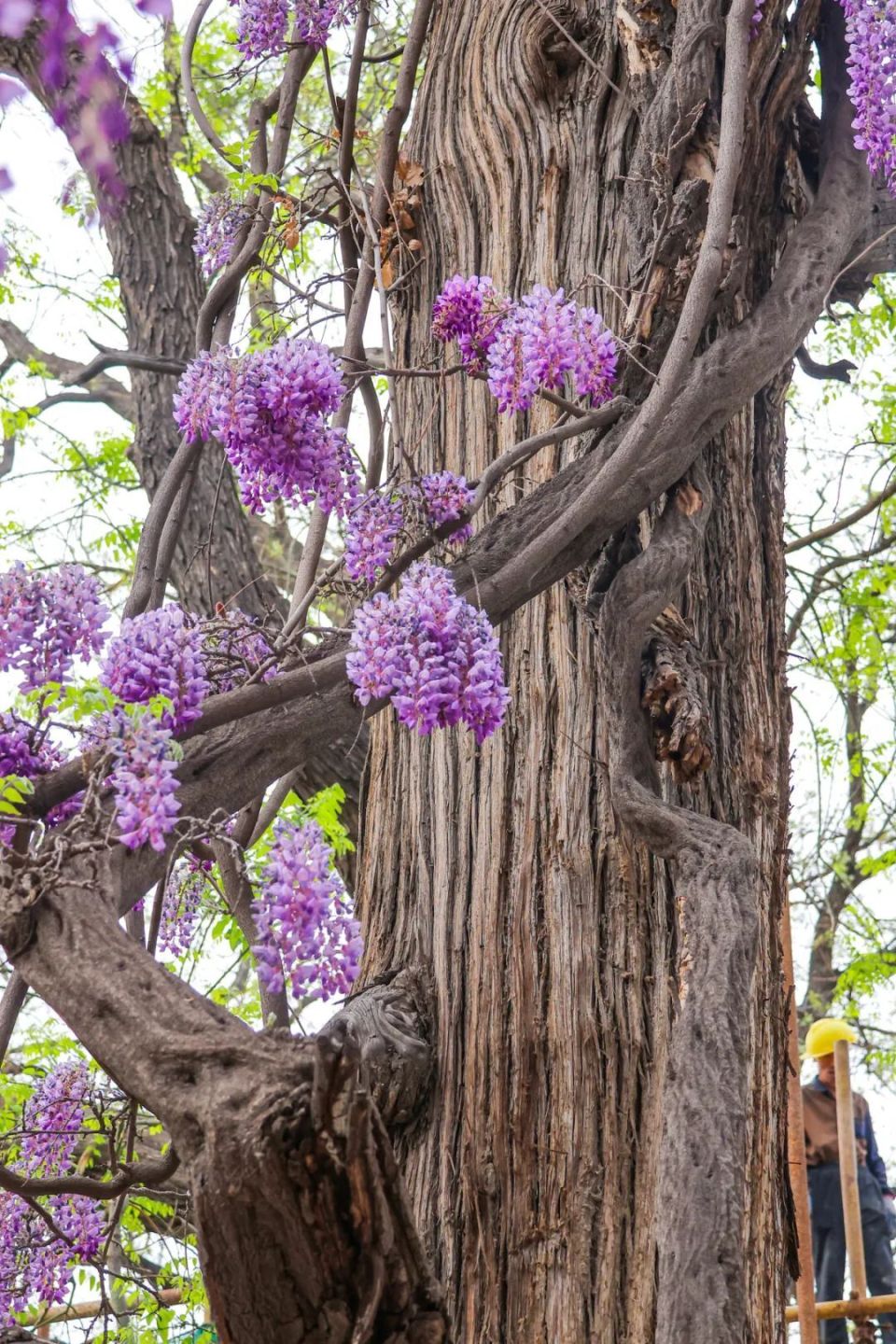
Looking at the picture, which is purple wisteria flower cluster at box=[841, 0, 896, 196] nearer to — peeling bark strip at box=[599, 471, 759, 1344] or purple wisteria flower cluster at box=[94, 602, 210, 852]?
peeling bark strip at box=[599, 471, 759, 1344]

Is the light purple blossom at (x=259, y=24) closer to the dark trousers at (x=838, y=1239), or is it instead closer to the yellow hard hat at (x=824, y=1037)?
the yellow hard hat at (x=824, y=1037)

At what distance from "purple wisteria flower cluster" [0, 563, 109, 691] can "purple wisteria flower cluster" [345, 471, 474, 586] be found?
1.49 ft

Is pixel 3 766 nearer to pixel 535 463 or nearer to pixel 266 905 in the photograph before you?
pixel 266 905

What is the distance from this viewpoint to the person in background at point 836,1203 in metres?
5.04

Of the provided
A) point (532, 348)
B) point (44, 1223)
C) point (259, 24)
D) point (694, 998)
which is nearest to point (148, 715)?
point (694, 998)

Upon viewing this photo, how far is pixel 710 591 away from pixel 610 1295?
130cm

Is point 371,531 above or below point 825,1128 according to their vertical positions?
above

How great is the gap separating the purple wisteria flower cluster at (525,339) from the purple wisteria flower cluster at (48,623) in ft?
2.43

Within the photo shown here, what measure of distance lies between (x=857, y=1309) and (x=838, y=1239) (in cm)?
64

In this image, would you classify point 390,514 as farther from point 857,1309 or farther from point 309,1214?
point 857,1309

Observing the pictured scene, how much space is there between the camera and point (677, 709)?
2.40 m

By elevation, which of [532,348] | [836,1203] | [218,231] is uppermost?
[218,231]

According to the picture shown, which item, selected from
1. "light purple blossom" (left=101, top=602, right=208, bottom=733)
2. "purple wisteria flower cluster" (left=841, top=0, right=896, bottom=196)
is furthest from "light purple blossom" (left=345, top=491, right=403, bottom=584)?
"purple wisteria flower cluster" (left=841, top=0, right=896, bottom=196)

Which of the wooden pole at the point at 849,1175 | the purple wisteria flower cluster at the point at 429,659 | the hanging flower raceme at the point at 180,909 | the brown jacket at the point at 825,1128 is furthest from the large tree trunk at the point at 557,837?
the brown jacket at the point at 825,1128
